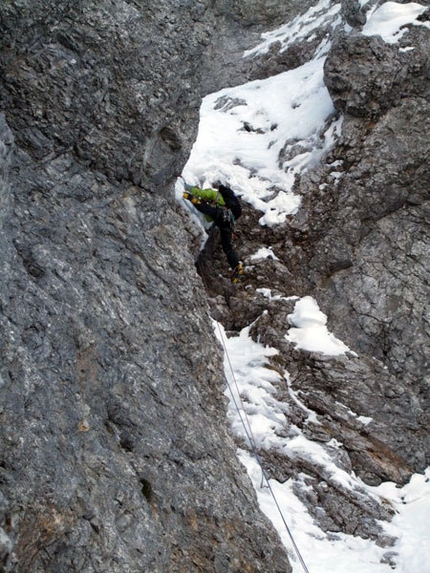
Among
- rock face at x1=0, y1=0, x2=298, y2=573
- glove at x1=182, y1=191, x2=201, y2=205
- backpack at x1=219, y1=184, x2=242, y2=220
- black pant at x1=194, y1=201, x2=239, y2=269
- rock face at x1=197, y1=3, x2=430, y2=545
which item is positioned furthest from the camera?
backpack at x1=219, y1=184, x2=242, y2=220

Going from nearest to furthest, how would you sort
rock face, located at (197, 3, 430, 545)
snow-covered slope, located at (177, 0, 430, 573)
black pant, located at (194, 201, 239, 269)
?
snow-covered slope, located at (177, 0, 430, 573) < rock face, located at (197, 3, 430, 545) < black pant, located at (194, 201, 239, 269)

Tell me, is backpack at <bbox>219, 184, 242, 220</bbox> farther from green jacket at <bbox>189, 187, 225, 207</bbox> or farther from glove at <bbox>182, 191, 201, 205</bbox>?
glove at <bbox>182, 191, 201, 205</bbox>

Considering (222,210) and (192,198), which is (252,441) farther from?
(192,198)

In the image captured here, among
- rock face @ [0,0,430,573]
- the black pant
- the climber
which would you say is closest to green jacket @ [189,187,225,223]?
the climber

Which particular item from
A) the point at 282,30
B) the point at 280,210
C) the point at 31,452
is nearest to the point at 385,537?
the point at 31,452

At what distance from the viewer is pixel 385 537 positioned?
1050cm

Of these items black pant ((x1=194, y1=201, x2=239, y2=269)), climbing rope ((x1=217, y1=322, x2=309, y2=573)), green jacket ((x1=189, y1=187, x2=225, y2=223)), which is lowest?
climbing rope ((x1=217, y1=322, x2=309, y2=573))

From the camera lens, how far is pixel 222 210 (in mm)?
14328

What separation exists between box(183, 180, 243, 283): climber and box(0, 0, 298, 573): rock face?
11.4ft

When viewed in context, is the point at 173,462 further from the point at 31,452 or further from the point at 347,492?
the point at 347,492

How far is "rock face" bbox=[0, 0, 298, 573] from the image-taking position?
256 inches

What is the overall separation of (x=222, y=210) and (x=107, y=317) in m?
6.53

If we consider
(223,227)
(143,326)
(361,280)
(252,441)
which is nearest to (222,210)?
(223,227)

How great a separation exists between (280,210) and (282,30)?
12493 millimetres
